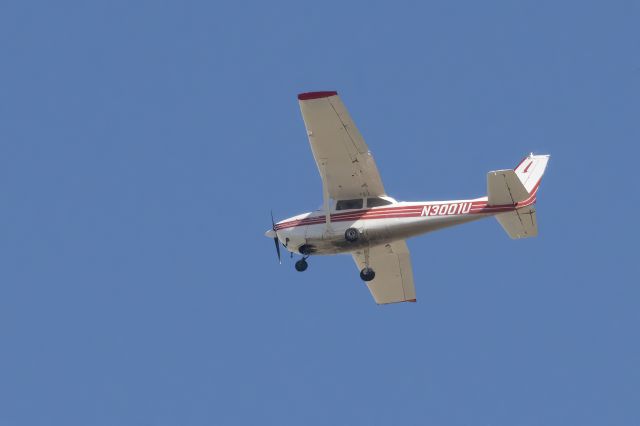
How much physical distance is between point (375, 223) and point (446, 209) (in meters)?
1.82

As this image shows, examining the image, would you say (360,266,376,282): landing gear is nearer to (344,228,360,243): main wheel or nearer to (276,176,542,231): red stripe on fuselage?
(344,228,360,243): main wheel

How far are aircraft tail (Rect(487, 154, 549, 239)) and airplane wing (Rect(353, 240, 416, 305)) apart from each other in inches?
155

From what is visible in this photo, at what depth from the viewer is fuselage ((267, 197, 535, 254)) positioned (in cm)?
3466

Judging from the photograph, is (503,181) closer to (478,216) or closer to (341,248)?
(478,216)

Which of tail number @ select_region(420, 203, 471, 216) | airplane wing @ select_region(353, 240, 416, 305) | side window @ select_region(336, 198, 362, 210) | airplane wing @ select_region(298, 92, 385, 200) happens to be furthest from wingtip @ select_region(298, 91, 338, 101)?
airplane wing @ select_region(353, 240, 416, 305)

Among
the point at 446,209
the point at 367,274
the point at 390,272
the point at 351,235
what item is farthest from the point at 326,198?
the point at 390,272

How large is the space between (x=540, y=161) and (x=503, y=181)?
255cm

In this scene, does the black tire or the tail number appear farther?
the black tire

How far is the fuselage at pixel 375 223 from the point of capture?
34.7 metres

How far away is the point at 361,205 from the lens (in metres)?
35.8

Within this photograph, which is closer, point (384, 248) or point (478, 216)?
point (478, 216)

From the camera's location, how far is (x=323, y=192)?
35812 millimetres

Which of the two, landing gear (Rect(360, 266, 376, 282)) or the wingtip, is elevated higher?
the wingtip

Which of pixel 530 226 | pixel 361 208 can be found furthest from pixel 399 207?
pixel 530 226
